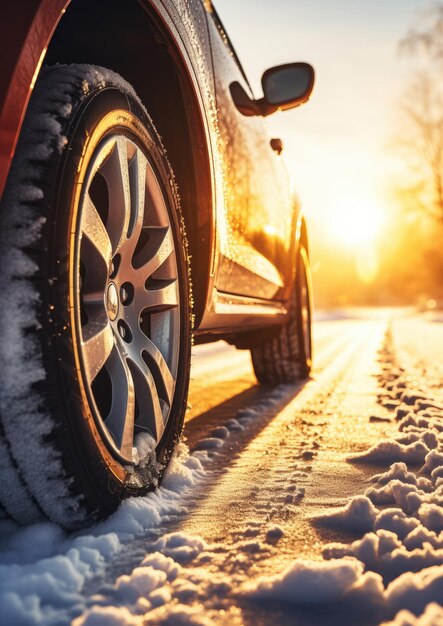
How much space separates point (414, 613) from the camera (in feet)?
3.43

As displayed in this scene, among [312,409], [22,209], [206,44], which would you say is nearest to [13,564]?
[22,209]

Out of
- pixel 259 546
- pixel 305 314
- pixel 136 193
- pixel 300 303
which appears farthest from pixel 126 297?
pixel 305 314

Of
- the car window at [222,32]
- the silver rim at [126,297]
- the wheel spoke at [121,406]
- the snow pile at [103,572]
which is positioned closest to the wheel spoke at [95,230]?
the silver rim at [126,297]

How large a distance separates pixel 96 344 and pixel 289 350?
3.12 meters

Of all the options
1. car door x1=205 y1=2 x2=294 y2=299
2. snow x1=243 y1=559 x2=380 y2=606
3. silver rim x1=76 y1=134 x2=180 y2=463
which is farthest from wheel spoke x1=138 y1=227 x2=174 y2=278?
snow x1=243 y1=559 x2=380 y2=606

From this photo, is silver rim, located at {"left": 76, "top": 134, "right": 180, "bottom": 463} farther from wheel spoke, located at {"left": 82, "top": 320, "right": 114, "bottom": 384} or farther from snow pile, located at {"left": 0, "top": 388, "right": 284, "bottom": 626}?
snow pile, located at {"left": 0, "top": 388, "right": 284, "bottom": 626}

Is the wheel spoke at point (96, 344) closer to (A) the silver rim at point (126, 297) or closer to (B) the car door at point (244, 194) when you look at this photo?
(A) the silver rim at point (126, 297)

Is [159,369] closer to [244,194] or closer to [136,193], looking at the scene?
[136,193]

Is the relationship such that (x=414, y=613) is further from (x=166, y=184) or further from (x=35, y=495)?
(x=166, y=184)

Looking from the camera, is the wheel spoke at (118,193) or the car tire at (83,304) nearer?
the car tire at (83,304)

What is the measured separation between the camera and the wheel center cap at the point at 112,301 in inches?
64.6

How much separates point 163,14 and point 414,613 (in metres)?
1.63

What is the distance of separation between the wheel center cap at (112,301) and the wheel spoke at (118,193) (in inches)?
3.8

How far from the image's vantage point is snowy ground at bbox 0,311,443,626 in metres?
1.09
